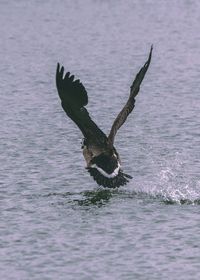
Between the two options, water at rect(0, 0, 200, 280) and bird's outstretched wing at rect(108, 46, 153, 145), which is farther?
bird's outstretched wing at rect(108, 46, 153, 145)

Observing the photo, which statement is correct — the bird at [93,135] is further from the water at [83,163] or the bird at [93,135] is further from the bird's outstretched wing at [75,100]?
the water at [83,163]

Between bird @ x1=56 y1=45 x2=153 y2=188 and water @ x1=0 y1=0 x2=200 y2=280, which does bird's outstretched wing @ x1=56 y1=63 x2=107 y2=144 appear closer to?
bird @ x1=56 y1=45 x2=153 y2=188

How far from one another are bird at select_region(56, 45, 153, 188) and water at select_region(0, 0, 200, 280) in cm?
55

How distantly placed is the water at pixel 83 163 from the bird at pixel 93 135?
21.6 inches

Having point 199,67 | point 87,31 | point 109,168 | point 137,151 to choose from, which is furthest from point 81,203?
point 87,31

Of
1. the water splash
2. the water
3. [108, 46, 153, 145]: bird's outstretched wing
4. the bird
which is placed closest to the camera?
the water

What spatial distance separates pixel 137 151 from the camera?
26.0 meters

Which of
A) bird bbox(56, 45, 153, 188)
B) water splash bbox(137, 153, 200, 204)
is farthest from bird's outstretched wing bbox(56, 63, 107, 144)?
water splash bbox(137, 153, 200, 204)

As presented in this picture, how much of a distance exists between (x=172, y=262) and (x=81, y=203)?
4.09m

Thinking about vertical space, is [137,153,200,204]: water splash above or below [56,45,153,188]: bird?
below

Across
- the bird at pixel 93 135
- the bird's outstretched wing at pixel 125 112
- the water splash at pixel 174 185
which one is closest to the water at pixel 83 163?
the water splash at pixel 174 185

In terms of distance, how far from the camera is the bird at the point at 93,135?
69.7 ft

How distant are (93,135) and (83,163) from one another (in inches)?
128

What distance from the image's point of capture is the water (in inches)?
719
